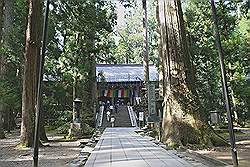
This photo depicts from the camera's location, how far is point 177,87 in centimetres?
973

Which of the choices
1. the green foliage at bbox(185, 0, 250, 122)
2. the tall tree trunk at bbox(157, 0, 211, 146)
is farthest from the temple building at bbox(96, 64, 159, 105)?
the tall tree trunk at bbox(157, 0, 211, 146)

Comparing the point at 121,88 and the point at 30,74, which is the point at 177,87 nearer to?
the point at 30,74

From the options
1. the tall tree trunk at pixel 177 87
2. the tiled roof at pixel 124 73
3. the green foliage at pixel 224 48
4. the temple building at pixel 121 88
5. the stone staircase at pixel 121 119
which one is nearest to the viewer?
the tall tree trunk at pixel 177 87

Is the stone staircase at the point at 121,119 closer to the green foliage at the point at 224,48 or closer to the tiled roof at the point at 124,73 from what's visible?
the tiled roof at the point at 124,73

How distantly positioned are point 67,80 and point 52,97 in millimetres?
5454

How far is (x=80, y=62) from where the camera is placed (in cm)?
1786

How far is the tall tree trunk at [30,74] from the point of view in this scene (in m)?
11.5

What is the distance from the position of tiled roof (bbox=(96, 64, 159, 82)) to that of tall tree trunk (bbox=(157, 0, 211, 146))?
2026 centimetres

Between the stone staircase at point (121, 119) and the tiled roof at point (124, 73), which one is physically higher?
the tiled roof at point (124, 73)

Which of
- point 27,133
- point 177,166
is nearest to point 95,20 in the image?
point 27,133

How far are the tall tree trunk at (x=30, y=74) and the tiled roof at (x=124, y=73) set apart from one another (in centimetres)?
1824

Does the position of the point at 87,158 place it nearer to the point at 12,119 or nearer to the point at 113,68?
the point at 12,119

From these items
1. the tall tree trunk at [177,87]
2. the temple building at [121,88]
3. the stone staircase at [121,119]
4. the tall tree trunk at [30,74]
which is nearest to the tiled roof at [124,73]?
the temple building at [121,88]

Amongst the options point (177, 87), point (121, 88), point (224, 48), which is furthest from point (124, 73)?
point (177, 87)
